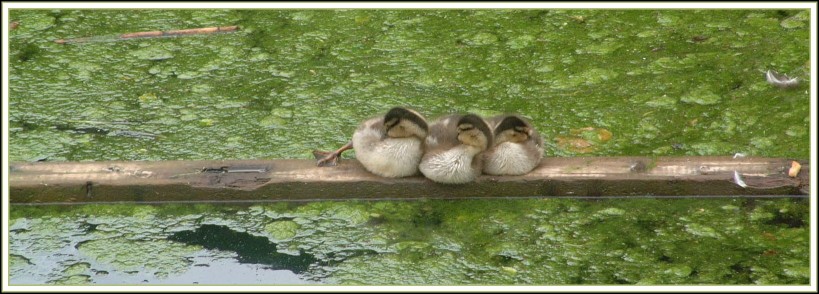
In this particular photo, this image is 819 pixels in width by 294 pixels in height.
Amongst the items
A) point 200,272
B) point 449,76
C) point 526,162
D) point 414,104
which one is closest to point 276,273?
point 200,272

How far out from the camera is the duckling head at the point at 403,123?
4535mm

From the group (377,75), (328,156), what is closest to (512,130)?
(328,156)

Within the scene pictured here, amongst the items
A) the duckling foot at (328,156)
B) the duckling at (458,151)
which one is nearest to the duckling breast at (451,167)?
the duckling at (458,151)

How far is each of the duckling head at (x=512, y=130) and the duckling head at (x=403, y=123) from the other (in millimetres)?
341

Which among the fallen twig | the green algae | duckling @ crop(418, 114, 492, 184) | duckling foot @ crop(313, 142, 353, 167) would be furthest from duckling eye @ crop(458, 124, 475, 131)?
the fallen twig

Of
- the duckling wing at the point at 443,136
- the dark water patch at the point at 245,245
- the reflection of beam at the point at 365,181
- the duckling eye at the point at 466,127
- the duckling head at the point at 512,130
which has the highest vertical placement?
the duckling eye at the point at 466,127

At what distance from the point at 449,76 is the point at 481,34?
0.59 meters

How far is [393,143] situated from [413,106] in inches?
40.9

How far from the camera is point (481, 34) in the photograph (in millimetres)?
6422

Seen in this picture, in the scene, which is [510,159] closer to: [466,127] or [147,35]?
[466,127]

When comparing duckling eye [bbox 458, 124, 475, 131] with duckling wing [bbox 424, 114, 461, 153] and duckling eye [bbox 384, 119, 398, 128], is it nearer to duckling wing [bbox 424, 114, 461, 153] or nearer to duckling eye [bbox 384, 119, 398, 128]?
duckling wing [bbox 424, 114, 461, 153]

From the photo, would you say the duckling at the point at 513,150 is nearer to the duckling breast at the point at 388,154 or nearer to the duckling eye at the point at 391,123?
the duckling breast at the point at 388,154

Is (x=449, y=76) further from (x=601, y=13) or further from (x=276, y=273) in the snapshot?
(x=276, y=273)

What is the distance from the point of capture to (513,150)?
4602mm
